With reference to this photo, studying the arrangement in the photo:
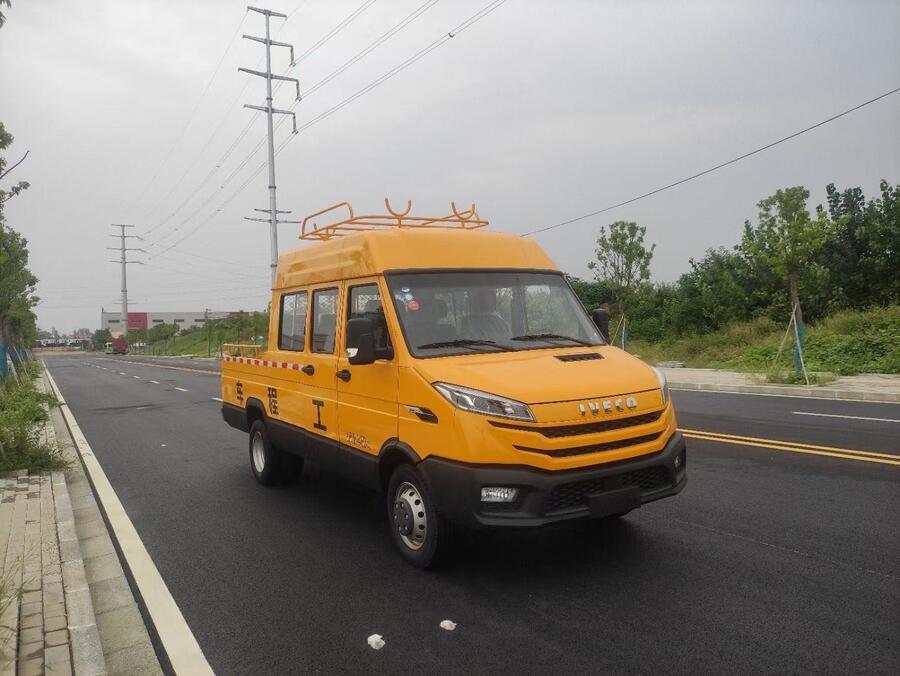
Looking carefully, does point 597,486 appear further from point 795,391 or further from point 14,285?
point 14,285

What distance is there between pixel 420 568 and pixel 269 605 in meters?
1.03

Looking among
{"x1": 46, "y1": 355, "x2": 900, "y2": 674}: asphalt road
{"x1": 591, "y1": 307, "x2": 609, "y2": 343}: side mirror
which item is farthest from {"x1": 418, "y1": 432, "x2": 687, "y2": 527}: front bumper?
{"x1": 591, "y1": 307, "x2": 609, "y2": 343}: side mirror

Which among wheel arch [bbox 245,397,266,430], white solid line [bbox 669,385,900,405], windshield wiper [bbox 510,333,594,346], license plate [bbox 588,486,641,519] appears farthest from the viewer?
white solid line [bbox 669,385,900,405]

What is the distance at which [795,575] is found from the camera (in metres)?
4.17

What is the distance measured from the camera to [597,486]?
4.08 meters

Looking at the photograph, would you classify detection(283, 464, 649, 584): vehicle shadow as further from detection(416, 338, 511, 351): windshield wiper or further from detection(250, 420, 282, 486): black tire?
detection(416, 338, 511, 351): windshield wiper

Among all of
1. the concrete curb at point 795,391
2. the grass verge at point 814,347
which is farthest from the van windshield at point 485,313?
the grass verge at point 814,347

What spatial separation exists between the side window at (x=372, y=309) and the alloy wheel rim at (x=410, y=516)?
1.05 meters

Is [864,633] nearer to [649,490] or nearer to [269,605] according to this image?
[649,490]

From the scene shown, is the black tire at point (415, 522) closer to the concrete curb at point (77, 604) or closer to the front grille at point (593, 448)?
the front grille at point (593, 448)

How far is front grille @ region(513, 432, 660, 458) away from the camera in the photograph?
393 cm

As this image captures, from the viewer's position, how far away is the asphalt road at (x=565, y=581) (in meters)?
3.30

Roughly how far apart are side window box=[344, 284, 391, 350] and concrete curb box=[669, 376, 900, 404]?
11978 millimetres

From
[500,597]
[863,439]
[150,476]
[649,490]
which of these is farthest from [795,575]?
[150,476]
